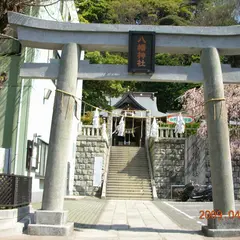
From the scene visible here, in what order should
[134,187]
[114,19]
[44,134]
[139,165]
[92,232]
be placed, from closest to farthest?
1. [92,232]
2. [44,134]
3. [134,187]
4. [139,165]
5. [114,19]

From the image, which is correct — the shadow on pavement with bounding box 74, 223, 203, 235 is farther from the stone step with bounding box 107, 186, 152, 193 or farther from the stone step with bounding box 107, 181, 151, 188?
the stone step with bounding box 107, 181, 151, 188

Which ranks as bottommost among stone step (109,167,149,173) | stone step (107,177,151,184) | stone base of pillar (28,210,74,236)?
stone base of pillar (28,210,74,236)

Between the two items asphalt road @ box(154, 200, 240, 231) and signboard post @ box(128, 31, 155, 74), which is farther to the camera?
asphalt road @ box(154, 200, 240, 231)

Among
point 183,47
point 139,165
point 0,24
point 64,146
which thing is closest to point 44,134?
point 0,24

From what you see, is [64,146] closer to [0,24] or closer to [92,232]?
[92,232]

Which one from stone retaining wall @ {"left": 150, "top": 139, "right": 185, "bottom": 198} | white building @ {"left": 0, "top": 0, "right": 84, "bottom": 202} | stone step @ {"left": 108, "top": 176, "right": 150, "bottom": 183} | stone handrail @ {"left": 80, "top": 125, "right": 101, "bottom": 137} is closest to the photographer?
white building @ {"left": 0, "top": 0, "right": 84, "bottom": 202}

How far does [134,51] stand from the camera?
320 inches

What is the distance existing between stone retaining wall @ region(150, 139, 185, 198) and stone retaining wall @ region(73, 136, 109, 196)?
4076 millimetres

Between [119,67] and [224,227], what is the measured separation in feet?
14.9

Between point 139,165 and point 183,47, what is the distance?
18.1 metres

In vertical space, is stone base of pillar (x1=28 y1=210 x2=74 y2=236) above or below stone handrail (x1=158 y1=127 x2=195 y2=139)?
below

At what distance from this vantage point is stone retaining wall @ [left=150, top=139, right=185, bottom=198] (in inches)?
919

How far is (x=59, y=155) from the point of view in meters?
7.49

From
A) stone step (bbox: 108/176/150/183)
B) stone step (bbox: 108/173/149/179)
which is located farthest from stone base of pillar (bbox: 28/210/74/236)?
stone step (bbox: 108/173/149/179)
